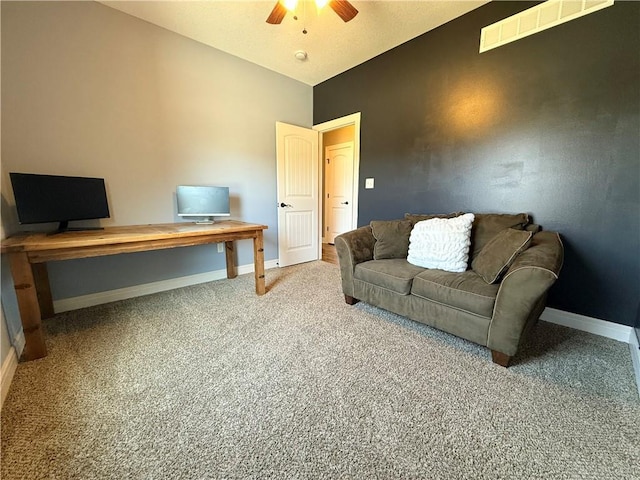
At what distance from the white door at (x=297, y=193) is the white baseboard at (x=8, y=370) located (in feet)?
8.02

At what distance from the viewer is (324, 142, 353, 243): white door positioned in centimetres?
487

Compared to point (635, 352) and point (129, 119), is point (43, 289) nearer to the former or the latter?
point (129, 119)

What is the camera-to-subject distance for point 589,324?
1.88 meters

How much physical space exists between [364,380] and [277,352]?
0.58m

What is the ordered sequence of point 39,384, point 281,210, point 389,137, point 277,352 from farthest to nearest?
point 281,210
point 389,137
point 277,352
point 39,384

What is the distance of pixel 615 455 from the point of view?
0.99m

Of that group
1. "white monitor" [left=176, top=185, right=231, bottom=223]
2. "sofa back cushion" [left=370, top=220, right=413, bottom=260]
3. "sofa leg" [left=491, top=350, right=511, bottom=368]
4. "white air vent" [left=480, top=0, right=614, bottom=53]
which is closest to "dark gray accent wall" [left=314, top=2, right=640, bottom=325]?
"white air vent" [left=480, top=0, right=614, bottom=53]

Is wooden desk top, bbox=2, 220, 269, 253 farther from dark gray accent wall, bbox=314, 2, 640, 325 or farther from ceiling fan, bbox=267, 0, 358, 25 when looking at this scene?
dark gray accent wall, bbox=314, 2, 640, 325

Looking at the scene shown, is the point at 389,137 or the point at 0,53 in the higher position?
the point at 0,53

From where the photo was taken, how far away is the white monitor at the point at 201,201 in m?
2.51

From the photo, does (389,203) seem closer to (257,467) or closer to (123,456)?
(257,467)

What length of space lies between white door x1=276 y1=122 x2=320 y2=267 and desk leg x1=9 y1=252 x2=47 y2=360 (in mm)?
2338

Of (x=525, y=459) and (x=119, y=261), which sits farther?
(x=119, y=261)

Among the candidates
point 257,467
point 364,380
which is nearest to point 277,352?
point 364,380
